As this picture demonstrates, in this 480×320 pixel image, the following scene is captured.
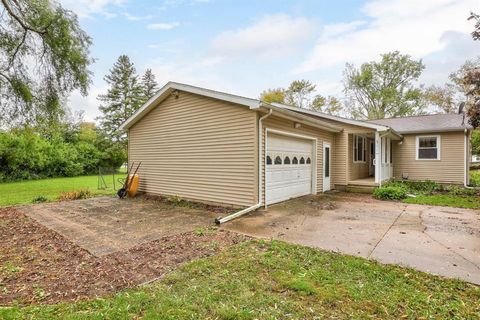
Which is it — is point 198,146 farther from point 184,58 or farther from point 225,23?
point 184,58

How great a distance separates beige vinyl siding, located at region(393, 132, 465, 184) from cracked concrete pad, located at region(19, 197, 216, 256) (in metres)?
11.8

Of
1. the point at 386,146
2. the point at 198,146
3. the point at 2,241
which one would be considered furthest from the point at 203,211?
the point at 386,146

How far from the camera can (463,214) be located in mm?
7461

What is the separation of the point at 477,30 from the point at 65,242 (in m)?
11.7

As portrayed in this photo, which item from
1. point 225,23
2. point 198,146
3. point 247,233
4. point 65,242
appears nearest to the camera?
point 65,242

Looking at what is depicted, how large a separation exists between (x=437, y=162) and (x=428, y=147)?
2.82 ft

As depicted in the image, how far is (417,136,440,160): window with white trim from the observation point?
532 inches

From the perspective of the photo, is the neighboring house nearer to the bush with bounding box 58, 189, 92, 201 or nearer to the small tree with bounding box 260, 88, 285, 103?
the bush with bounding box 58, 189, 92, 201

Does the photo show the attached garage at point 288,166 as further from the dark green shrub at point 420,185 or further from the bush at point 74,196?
the bush at point 74,196

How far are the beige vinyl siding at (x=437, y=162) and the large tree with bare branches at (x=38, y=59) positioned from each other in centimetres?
1579

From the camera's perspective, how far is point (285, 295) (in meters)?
3.06

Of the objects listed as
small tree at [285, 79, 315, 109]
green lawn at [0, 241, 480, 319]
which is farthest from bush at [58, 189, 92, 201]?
small tree at [285, 79, 315, 109]

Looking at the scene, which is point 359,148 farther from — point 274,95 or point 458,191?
point 274,95

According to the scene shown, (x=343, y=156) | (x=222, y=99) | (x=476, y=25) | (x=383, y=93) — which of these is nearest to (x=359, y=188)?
(x=343, y=156)
